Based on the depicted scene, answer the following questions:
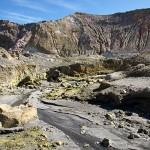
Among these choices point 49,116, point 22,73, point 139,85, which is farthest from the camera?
point 22,73

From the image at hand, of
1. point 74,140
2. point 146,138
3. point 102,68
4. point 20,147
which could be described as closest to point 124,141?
point 146,138

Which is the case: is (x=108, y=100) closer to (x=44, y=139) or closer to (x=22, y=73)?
(x=44, y=139)

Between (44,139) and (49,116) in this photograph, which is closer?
(44,139)

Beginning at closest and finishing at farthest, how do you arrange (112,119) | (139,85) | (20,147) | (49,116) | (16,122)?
(20,147)
(16,122)
(112,119)
(49,116)
(139,85)

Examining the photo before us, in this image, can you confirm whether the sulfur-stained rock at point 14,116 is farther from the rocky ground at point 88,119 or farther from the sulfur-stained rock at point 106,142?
the sulfur-stained rock at point 106,142

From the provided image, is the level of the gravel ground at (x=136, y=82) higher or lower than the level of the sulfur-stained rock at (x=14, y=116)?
higher

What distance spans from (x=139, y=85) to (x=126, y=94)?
256cm

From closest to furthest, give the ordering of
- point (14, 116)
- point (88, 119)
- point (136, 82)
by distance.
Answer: point (14, 116) < point (88, 119) < point (136, 82)

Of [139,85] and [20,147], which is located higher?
[139,85]

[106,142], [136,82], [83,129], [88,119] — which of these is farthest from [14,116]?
[136,82]

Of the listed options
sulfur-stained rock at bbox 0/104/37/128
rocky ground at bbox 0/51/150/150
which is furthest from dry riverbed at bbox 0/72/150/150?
sulfur-stained rock at bbox 0/104/37/128

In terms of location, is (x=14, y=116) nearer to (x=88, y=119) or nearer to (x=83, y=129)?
(x=83, y=129)

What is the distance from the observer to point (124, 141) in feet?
102

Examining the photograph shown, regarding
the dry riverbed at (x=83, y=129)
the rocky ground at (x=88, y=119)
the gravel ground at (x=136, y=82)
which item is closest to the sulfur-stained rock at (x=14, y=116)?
the rocky ground at (x=88, y=119)
